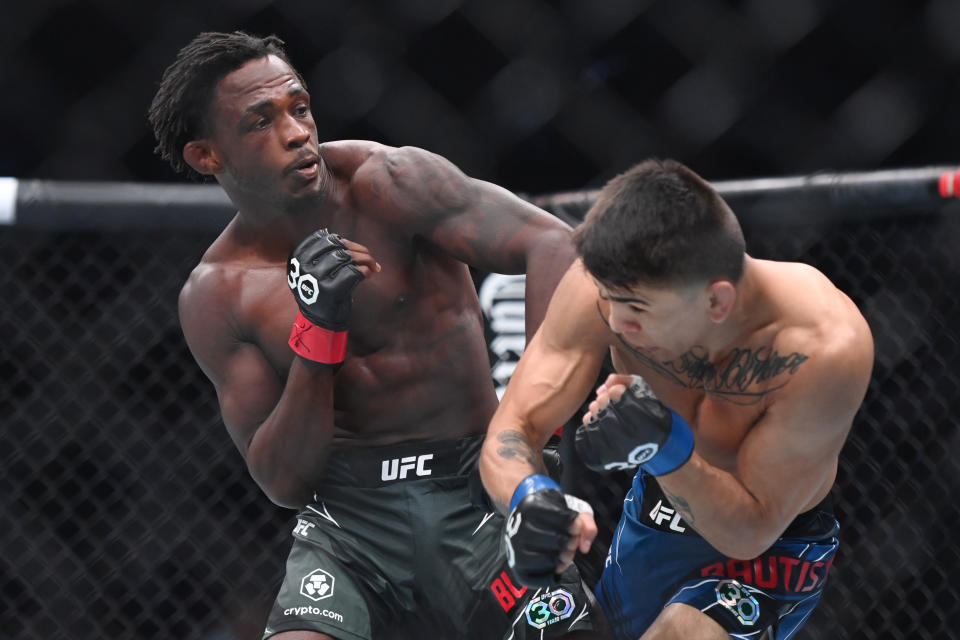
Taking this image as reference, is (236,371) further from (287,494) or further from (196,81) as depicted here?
(196,81)

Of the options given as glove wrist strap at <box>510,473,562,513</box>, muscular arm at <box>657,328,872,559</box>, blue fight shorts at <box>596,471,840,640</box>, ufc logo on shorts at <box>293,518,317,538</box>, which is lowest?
blue fight shorts at <box>596,471,840,640</box>

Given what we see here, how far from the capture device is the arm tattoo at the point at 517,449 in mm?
1421

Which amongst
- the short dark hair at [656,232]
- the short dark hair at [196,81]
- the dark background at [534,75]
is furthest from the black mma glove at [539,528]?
the dark background at [534,75]

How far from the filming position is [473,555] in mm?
1743

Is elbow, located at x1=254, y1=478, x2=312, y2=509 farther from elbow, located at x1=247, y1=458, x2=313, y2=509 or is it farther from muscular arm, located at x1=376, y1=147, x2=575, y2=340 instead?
muscular arm, located at x1=376, y1=147, x2=575, y2=340

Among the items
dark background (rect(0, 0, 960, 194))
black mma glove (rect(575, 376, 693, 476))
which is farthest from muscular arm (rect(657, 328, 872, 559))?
dark background (rect(0, 0, 960, 194))

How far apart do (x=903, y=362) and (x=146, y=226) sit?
174cm

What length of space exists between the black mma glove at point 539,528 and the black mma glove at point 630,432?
6 centimetres

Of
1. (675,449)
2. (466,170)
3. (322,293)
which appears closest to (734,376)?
(675,449)

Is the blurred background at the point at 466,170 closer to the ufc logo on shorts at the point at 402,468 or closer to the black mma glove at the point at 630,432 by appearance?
the ufc logo on shorts at the point at 402,468

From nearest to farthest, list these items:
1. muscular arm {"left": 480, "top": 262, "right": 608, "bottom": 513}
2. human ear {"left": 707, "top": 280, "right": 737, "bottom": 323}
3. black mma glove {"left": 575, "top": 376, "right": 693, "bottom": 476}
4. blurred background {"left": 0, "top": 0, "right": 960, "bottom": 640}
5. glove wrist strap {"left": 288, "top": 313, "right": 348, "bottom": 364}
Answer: black mma glove {"left": 575, "top": 376, "right": 693, "bottom": 476}
human ear {"left": 707, "top": 280, "right": 737, "bottom": 323}
muscular arm {"left": 480, "top": 262, "right": 608, "bottom": 513}
glove wrist strap {"left": 288, "top": 313, "right": 348, "bottom": 364}
blurred background {"left": 0, "top": 0, "right": 960, "bottom": 640}

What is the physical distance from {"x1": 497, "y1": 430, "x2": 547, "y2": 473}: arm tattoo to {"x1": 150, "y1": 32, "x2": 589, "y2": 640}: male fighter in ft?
0.94

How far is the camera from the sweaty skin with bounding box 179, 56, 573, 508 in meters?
1.71

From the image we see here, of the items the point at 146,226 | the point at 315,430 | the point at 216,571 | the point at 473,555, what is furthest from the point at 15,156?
the point at 473,555
